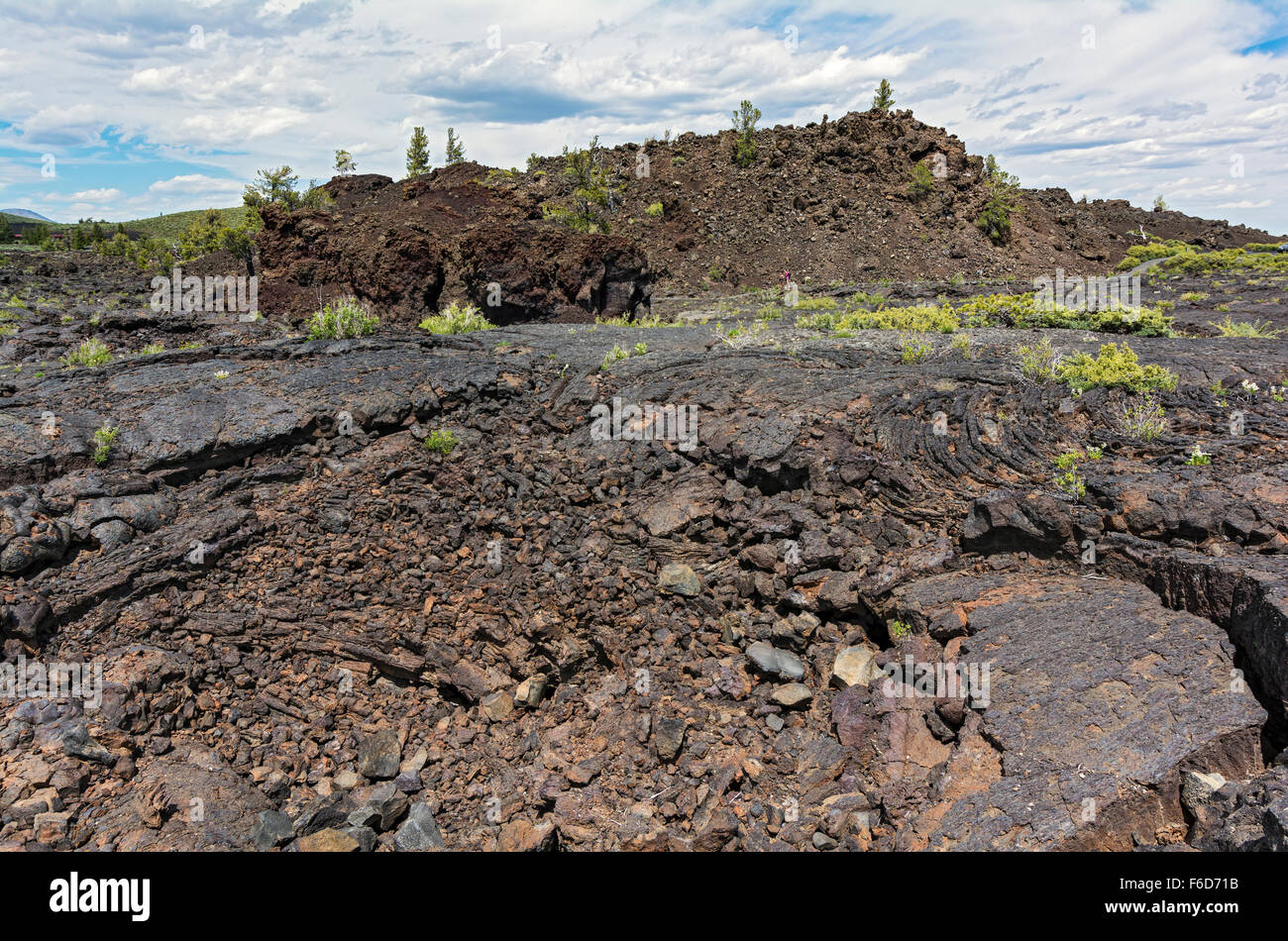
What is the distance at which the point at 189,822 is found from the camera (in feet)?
14.8

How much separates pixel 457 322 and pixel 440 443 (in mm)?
5257

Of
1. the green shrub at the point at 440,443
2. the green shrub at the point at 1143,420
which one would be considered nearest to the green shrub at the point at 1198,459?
the green shrub at the point at 1143,420

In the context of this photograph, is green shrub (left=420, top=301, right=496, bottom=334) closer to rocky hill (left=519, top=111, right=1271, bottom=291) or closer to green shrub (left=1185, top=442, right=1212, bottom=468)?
green shrub (left=1185, top=442, right=1212, bottom=468)

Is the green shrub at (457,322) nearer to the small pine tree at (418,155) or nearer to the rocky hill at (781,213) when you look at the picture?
the rocky hill at (781,213)

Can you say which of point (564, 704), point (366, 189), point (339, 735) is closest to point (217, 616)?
point (339, 735)

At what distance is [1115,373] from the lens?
8570 millimetres

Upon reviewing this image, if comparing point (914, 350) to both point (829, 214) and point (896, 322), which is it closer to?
point (896, 322)

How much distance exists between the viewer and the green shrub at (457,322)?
1261 cm

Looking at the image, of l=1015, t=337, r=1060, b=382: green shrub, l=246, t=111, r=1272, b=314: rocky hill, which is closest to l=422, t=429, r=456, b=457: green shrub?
l=1015, t=337, r=1060, b=382: green shrub

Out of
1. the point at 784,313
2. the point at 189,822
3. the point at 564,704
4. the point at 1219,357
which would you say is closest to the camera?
the point at 189,822

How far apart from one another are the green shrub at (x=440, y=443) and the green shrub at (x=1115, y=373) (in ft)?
24.7

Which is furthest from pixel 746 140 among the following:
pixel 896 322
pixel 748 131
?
pixel 896 322

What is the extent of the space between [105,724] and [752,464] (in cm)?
599
